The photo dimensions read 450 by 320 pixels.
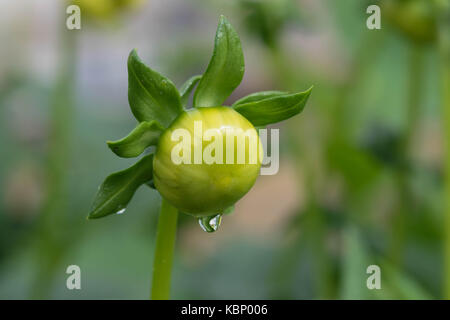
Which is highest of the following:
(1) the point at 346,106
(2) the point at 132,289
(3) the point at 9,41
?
(3) the point at 9,41

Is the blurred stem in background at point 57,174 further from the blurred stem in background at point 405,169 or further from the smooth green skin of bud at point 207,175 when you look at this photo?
the smooth green skin of bud at point 207,175

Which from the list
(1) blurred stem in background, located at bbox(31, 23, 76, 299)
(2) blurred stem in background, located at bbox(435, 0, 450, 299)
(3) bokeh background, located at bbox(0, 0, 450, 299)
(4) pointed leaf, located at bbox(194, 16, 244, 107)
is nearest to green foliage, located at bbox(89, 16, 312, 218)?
(4) pointed leaf, located at bbox(194, 16, 244, 107)

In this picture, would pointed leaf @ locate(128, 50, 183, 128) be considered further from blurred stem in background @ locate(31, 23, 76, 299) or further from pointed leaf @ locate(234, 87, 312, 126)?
blurred stem in background @ locate(31, 23, 76, 299)

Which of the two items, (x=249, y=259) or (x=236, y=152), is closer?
(x=236, y=152)

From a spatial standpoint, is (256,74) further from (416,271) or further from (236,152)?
(236,152)

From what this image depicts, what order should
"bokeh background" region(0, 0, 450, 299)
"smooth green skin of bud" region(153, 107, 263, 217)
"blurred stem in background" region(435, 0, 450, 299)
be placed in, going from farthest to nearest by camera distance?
"bokeh background" region(0, 0, 450, 299), "blurred stem in background" region(435, 0, 450, 299), "smooth green skin of bud" region(153, 107, 263, 217)

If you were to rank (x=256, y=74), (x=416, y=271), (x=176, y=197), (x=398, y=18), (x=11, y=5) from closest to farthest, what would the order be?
(x=176, y=197) < (x=398, y=18) < (x=416, y=271) < (x=11, y=5) < (x=256, y=74)

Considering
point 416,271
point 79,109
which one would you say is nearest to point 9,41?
point 79,109

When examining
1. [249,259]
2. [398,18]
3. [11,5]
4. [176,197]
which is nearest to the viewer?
[176,197]
